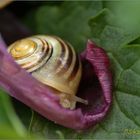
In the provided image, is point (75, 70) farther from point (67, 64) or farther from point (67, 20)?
point (67, 20)

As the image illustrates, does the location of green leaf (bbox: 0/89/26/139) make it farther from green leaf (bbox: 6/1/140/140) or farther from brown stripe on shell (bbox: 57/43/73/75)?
brown stripe on shell (bbox: 57/43/73/75)

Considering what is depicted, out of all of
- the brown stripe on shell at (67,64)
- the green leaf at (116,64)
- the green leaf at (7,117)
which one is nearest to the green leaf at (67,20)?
the green leaf at (116,64)

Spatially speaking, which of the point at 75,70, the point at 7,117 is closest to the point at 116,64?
the point at 75,70

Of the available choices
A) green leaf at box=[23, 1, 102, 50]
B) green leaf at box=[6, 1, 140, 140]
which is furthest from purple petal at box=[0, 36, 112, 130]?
green leaf at box=[23, 1, 102, 50]

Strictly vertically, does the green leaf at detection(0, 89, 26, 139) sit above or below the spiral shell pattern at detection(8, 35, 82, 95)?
below

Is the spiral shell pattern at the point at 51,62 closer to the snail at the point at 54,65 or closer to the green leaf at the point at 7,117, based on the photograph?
the snail at the point at 54,65

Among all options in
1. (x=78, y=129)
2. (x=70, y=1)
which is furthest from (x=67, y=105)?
(x=70, y=1)
